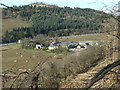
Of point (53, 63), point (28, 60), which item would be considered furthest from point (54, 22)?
point (28, 60)

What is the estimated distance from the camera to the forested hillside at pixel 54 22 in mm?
44312

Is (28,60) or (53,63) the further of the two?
(53,63)

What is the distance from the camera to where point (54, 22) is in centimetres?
6244

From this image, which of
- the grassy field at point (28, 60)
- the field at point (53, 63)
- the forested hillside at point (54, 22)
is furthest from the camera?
the forested hillside at point (54, 22)

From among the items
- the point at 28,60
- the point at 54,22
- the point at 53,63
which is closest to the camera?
the point at 28,60

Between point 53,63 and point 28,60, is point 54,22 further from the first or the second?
point 28,60

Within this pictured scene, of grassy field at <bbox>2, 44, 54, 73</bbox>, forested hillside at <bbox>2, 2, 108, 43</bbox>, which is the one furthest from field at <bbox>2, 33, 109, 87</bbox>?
forested hillside at <bbox>2, 2, 108, 43</bbox>

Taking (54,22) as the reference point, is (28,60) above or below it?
below

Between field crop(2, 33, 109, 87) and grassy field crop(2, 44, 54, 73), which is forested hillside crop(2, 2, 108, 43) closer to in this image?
field crop(2, 33, 109, 87)

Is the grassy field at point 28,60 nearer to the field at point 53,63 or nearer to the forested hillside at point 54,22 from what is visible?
the field at point 53,63

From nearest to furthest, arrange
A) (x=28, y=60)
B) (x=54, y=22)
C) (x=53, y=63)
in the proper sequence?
(x=28, y=60), (x=53, y=63), (x=54, y=22)

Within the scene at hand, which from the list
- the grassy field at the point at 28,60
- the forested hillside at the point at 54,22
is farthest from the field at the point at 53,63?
the forested hillside at the point at 54,22

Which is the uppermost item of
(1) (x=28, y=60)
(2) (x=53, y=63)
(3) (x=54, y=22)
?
(3) (x=54, y=22)

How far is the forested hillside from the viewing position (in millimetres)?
44312
